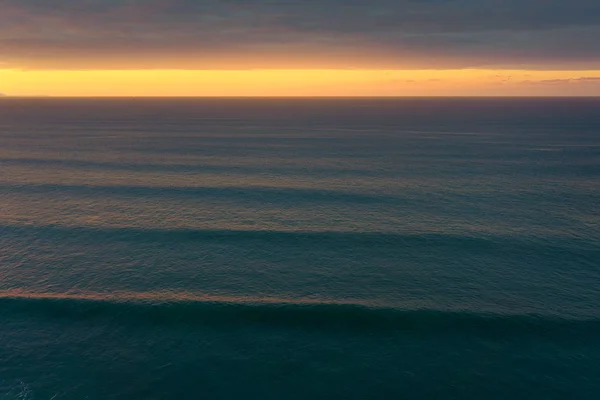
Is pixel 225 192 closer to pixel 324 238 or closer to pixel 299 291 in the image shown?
pixel 324 238

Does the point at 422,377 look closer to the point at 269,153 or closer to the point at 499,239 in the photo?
the point at 499,239

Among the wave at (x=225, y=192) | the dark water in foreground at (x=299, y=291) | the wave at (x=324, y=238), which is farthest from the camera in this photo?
the wave at (x=225, y=192)

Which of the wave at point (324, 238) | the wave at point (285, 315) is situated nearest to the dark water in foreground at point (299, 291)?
the wave at point (285, 315)

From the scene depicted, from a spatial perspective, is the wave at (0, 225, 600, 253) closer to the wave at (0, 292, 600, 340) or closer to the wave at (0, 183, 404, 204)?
the wave at (0, 292, 600, 340)

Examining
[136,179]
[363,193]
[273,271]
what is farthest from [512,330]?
[136,179]

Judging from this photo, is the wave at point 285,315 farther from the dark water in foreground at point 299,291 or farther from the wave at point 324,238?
the wave at point 324,238
